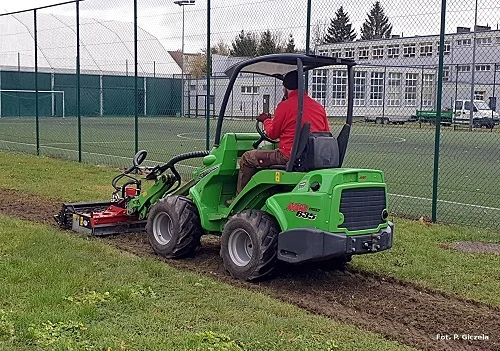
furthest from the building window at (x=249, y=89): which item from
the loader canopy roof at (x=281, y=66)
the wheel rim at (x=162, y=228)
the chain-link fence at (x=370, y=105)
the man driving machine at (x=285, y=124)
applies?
the man driving machine at (x=285, y=124)

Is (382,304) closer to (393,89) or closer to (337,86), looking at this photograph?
(337,86)


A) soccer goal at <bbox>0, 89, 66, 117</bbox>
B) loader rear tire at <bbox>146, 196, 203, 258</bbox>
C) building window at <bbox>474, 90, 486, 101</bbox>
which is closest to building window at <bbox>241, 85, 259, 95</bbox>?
loader rear tire at <bbox>146, 196, 203, 258</bbox>

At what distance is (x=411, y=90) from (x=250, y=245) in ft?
43.2

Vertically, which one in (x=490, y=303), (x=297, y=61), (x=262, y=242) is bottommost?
(x=490, y=303)

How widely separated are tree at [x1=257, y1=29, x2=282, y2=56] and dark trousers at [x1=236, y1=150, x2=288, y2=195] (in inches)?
249

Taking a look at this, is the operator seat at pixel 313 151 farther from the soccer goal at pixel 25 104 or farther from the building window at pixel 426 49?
the soccer goal at pixel 25 104

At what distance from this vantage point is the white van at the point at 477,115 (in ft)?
81.2

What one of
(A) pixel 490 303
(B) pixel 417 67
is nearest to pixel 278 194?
(A) pixel 490 303

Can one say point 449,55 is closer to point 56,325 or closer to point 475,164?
point 475,164

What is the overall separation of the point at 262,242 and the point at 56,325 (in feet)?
6.77

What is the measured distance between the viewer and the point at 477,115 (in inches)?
1075

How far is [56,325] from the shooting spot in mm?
5145

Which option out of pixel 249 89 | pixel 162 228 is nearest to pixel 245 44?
pixel 249 89

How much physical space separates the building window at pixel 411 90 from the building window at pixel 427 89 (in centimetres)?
47
